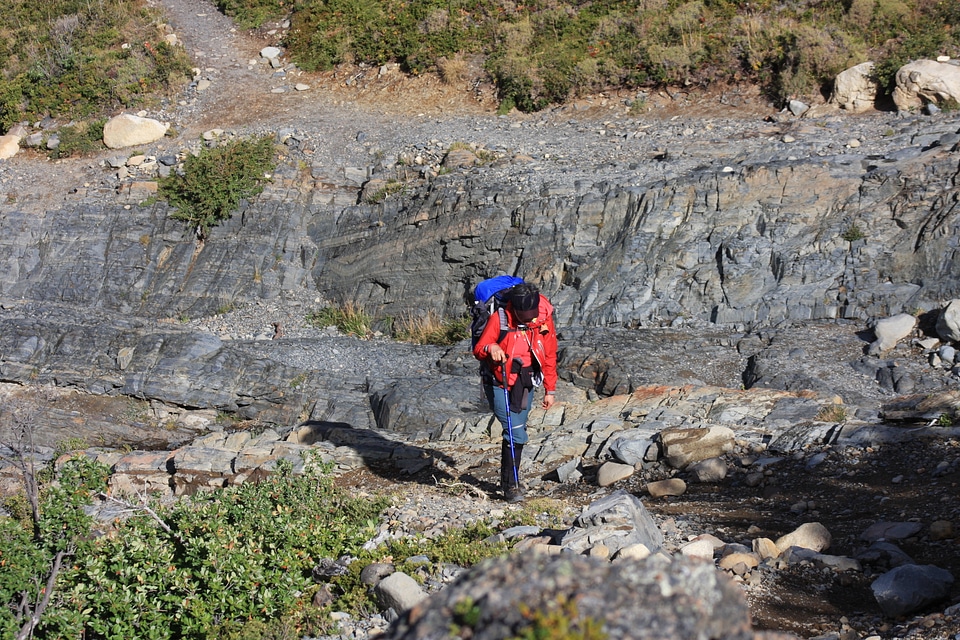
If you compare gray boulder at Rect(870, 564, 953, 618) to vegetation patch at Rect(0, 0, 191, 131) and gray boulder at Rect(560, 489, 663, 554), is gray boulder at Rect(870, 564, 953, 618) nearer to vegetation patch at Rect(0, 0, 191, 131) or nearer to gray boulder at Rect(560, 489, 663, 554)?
gray boulder at Rect(560, 489, 663, 554)

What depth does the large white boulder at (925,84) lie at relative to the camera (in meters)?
15.1

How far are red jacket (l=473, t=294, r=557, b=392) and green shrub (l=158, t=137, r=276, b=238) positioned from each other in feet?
40.5

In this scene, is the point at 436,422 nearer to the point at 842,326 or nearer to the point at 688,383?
the point at 688,383

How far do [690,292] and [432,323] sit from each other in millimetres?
4560

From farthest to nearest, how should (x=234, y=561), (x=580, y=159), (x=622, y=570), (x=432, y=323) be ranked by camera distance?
(x=580, y=159), (x=432, y=323), (x=234, y=561), (x=622, y=570)

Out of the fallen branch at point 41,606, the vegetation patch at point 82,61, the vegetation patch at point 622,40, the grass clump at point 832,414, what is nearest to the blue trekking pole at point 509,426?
the fallen branch at point 41,606

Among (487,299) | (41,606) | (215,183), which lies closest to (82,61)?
(215,183)

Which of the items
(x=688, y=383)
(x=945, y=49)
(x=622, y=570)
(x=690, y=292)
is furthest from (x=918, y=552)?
(x=945, y=49)

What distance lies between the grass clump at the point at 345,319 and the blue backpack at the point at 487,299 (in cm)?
876

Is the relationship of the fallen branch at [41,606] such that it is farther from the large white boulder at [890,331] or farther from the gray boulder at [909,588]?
the large white boulder at [890,331]

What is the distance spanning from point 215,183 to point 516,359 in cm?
1285

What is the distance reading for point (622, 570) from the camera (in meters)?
2.12

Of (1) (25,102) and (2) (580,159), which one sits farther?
(1) (25,102)

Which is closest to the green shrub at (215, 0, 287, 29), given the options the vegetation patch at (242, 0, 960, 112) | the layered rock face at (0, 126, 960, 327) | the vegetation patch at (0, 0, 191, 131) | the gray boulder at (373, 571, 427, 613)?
the vegetation patch at (242, 0, 960, 112)
